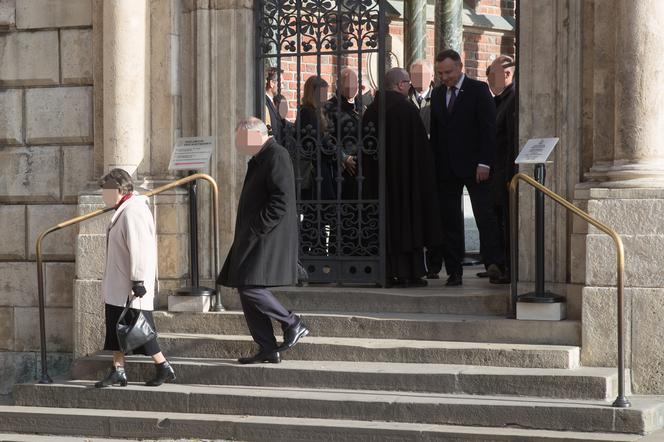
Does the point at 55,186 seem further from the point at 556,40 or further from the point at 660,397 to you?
the point at 660,397

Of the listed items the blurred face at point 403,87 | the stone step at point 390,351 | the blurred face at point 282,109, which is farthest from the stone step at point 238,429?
the blurred face at point 403,87

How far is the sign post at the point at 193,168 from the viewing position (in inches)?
411

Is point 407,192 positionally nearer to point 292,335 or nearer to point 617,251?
point 292,335

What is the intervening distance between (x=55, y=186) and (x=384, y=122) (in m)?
2.77

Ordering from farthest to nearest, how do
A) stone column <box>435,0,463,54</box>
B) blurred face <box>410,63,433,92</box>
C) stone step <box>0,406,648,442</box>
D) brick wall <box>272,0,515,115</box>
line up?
brick wall <box>272,0,515,115</box> < stone column <box>435,0,463,54</box> < blurred face <box>410,63,433,92</box> < stone step <box>0,406,648,442</box>

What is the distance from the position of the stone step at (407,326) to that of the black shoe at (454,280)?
93 cm

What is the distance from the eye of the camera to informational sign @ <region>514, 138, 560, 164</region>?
9.18 meters

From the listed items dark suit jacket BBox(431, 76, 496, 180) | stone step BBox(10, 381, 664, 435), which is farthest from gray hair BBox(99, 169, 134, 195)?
dark suit jacket BBox(431, 76, 496, 180)

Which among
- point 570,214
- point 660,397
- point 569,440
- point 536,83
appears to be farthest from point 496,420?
point 536,83

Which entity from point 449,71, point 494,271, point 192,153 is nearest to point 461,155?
point 449,71

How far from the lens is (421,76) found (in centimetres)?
1195

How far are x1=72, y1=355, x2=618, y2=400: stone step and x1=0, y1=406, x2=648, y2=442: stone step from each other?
Answer: 1.36 feet

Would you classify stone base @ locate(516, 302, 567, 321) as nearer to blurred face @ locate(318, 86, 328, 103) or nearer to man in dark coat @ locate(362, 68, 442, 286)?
man in dark coat @ locate(362, 68, 442, 286)

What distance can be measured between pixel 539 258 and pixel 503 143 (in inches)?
79.6
